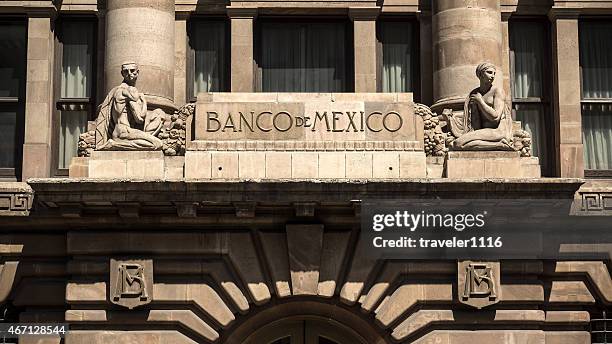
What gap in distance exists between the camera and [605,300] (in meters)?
22.2

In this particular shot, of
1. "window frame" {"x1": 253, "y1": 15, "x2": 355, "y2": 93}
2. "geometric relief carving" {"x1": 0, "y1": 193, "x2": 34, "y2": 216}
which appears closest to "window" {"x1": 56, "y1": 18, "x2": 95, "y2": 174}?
"geometric relief carving" {"x1": 0, "y1": 193, "x2": 34, "y2": 216}

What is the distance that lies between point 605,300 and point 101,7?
486 inches

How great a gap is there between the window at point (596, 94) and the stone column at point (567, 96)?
1.44 feet

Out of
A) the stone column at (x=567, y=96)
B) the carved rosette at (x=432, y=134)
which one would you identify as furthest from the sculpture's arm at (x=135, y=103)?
the stone column at (x=567, y=96)

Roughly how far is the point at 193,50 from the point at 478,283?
8.41m

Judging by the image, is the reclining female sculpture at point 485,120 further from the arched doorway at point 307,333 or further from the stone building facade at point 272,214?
the arched doorway at point 307,333

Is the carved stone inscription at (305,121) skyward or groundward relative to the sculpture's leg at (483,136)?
skyward

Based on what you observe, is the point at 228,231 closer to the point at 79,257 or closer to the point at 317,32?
the point at 79,257

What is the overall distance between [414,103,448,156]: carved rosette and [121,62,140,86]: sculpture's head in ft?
18.2

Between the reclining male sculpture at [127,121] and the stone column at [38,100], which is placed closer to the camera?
the reclining male sculpture at [127,121]

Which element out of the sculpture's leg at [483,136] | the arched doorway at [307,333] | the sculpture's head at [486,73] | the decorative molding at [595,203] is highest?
the sculpture's head at [486,73]

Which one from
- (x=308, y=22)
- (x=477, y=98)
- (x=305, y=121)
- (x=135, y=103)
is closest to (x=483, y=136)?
(x=477, y=98)

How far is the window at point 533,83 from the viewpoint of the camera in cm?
2477

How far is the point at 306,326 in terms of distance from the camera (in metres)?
22.4
